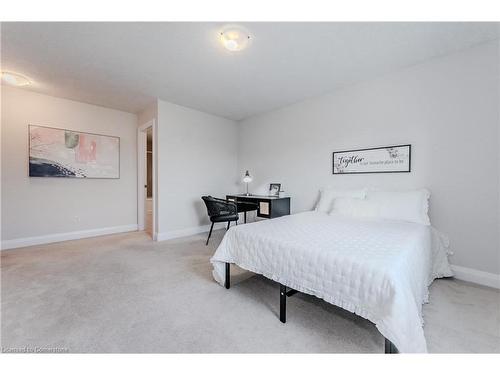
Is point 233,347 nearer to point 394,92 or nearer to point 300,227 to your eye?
point 300,227

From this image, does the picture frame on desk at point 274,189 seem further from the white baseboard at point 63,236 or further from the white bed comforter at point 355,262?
the white baseboard at point 63,236

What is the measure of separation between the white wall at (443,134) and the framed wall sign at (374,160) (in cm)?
8

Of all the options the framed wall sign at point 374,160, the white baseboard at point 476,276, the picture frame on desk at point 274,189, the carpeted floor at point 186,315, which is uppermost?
the framed wall sign at point 374,160

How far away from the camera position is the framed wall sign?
2680mm

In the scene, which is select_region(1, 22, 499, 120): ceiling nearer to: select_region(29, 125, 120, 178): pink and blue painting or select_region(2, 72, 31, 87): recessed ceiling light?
select_region(2, 72, 31, 87): recessed ceiling light

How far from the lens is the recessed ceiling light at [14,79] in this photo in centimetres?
280

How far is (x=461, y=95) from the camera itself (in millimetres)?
2303

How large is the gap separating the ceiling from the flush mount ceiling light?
0.06 m

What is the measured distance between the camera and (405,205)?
7.91ft

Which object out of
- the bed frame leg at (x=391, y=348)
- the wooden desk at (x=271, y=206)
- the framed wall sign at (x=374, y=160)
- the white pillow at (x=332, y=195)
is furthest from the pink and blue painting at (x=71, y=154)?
the bed frame leg at (x=391, y=348)

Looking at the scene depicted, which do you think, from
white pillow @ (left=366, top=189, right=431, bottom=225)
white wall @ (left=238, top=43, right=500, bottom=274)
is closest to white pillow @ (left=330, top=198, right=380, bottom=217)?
white pillow @ (left=366, top=189, right=431, bottom=225)
